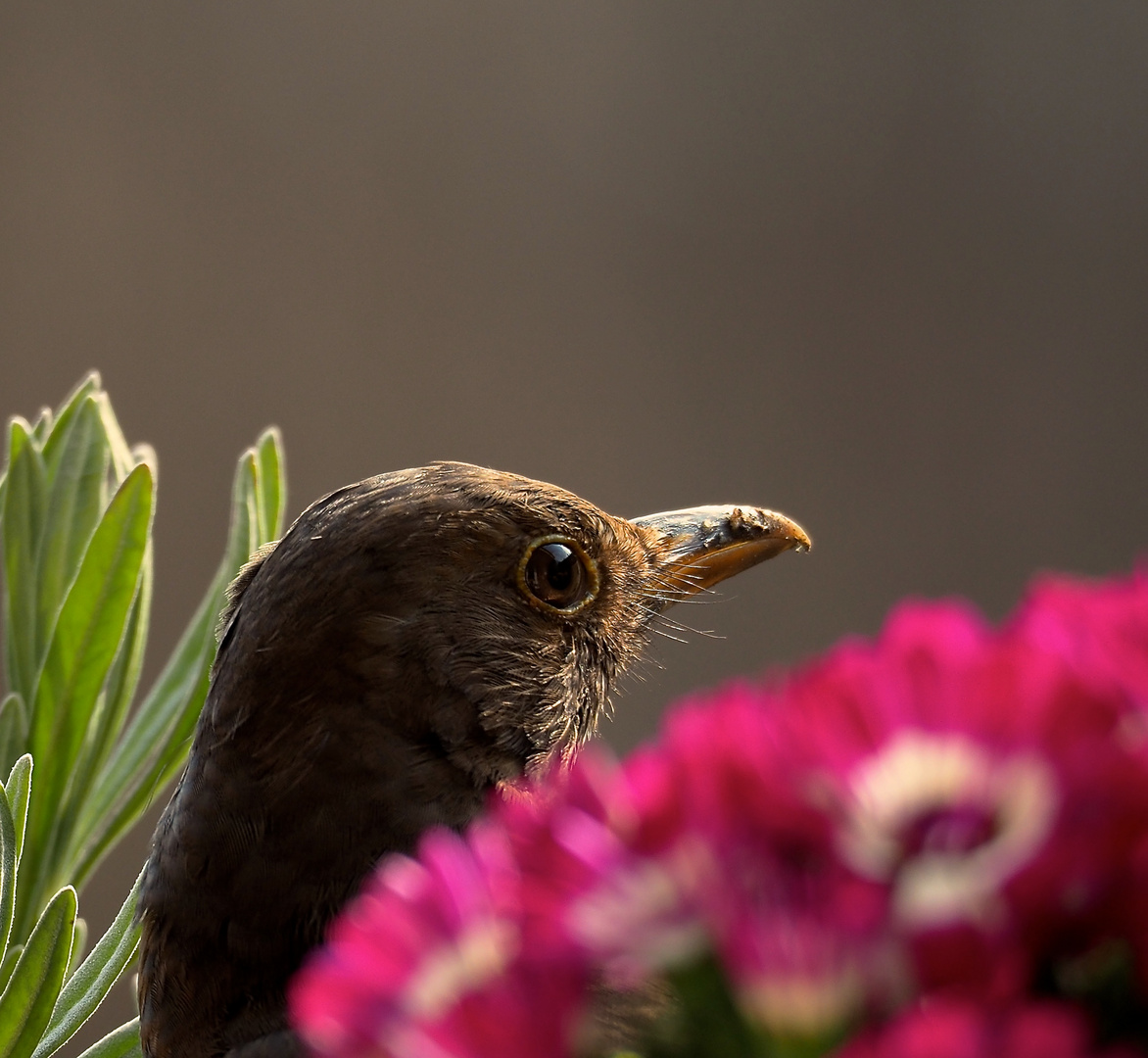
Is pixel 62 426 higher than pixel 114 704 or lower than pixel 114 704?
higher

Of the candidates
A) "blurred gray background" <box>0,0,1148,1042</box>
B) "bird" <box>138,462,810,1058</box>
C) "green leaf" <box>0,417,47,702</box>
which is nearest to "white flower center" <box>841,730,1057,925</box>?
"bird" <box>138,462,810,1058</box>

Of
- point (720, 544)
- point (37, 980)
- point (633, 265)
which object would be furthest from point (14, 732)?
point (633, 265)

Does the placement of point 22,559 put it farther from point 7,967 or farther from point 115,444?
point 7,967

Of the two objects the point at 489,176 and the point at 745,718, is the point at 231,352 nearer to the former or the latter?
the point at 489,176

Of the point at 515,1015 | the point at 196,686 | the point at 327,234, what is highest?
the point at 327,234

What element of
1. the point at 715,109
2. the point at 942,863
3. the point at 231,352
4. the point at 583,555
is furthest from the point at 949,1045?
the point at 715,109

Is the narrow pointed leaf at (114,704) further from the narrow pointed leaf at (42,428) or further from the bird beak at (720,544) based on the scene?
the bird beak at (720,544)

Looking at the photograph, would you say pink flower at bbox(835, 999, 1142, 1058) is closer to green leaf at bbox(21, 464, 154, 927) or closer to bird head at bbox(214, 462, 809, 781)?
bird head at bbox(214, 462, 809, 781)
